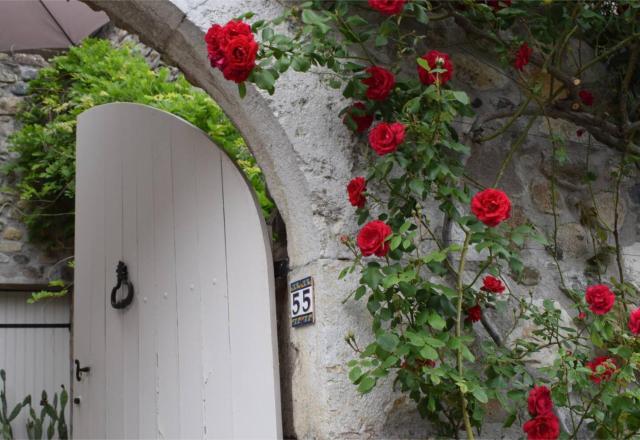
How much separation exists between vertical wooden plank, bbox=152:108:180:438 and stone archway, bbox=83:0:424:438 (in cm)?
42

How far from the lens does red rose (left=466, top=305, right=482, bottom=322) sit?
212 centimetres

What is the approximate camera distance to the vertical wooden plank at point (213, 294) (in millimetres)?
2283

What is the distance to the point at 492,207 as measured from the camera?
189cm

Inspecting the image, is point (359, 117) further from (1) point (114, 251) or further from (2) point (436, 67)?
(1) point (114, 251)

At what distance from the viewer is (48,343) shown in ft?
17.2

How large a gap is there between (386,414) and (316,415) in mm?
188

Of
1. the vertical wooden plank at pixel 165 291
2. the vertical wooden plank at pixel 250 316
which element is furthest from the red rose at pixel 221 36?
the vertical wooden plank at pixel 165 291

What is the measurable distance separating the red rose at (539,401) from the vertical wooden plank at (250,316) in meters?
0.66

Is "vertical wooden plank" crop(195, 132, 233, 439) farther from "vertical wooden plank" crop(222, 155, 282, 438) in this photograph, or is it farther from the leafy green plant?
the leafy green plant

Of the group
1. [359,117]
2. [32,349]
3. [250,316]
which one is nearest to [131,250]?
[250,316]

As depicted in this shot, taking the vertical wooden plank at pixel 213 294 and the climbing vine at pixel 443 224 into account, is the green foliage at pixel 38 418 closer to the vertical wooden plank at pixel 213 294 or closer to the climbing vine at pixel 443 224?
the vertical wooden plank at pixel 213 294

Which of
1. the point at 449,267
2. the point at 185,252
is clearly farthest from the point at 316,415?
the point at 185,252

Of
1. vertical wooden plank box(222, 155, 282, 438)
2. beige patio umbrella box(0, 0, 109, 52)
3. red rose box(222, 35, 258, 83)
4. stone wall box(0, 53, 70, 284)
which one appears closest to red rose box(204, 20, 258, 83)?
red rose box(222, 35, 258, 83)

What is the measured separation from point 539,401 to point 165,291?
4.06 feet
